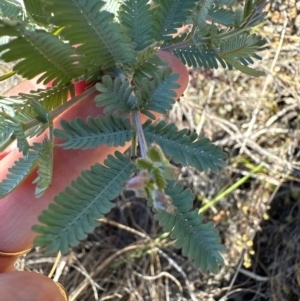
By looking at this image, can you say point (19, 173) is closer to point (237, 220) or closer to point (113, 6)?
point (113, 6)

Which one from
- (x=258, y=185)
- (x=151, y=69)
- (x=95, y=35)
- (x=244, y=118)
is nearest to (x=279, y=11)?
(x=244, y=118)

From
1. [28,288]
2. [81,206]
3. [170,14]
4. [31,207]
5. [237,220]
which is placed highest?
[170,14]

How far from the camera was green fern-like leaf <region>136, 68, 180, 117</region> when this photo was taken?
97 cm

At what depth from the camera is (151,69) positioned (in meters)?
1.03

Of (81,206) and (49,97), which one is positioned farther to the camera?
(49,97)

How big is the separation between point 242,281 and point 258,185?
597mm

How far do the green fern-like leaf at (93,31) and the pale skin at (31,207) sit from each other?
0.27 m

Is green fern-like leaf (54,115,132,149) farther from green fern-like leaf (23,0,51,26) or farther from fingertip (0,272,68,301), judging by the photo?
fingertip (0,272,68,301)

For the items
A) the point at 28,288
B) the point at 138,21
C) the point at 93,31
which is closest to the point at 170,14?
the point at 138,21

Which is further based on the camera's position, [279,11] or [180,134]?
[279,11]

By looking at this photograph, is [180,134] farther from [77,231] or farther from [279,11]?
[279,11]

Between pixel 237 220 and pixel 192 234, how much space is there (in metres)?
1.95

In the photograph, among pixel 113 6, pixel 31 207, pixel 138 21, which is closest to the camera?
pixel 138 21

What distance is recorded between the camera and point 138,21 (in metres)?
1.04
